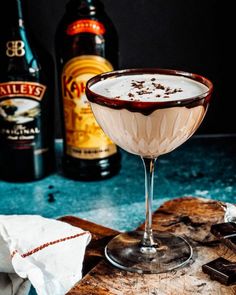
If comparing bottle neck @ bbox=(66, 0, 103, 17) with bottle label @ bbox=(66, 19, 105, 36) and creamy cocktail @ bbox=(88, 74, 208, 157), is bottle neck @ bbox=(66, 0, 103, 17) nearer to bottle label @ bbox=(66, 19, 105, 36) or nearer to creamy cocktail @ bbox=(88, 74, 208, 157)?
bottle label @ bbox=(66, 19, 105, 36)

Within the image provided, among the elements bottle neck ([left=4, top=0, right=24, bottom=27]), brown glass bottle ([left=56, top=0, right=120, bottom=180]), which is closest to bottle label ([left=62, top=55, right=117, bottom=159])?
brown glass bottle ([left=56, top=0, right=120, bottom=180])

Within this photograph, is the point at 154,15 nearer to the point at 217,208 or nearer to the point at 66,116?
the point at 66,116

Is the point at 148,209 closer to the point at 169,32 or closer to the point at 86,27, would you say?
the point at 86,27

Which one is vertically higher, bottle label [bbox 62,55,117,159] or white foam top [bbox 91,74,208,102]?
white foam top [bbox 91,74,208,102]

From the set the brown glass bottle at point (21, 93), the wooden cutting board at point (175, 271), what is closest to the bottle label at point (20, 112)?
the brown glass bottle at point (21, 93)

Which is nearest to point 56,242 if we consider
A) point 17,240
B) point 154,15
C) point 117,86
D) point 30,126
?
point 17,240
